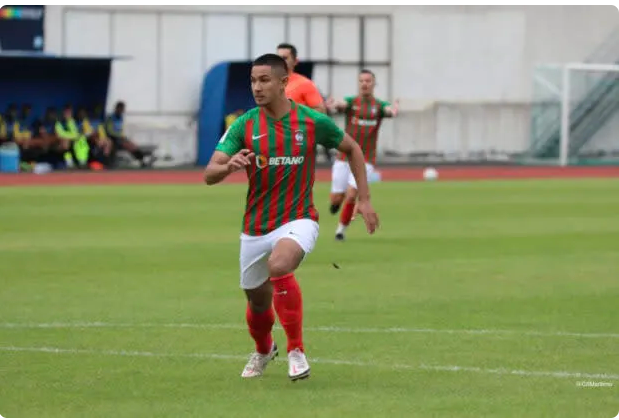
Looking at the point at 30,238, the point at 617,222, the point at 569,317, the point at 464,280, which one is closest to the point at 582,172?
the point at 617,222

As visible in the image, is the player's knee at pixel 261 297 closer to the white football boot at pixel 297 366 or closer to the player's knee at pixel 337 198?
the white football boot at pixel 297 366

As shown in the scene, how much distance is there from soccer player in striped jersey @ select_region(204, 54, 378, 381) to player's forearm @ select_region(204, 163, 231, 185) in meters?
0.01

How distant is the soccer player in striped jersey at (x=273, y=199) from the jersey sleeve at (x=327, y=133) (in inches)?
1.1

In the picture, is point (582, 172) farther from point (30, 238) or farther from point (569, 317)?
point (569, 317)

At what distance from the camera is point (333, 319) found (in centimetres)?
1288

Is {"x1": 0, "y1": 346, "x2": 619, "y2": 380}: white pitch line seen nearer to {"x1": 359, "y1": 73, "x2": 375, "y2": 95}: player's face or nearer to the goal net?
{"x1": 359, "y1": 73, "x2": 375, "y2": 95}: player's face

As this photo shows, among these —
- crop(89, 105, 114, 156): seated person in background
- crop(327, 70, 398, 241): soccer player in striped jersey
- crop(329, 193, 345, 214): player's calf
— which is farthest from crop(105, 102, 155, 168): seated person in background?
crop(329, 193, 345, 214): player's calf

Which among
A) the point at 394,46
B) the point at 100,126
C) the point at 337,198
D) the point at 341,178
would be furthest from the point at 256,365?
the point at 394,46

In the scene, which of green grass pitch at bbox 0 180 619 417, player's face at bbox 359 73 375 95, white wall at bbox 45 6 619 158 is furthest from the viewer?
white wall at bbox 45 6 619 158

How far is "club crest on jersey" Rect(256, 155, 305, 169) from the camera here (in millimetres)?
10008

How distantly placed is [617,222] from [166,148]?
24553mm

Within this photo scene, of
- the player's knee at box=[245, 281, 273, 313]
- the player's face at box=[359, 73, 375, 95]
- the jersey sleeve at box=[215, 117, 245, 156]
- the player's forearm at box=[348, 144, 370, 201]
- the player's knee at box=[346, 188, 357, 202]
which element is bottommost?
the player's knee at box=[346, 188, 357, 202]

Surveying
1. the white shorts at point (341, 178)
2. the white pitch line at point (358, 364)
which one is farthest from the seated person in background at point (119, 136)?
the white pitch line at point (358, 364)

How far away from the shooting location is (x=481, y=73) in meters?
50.1
